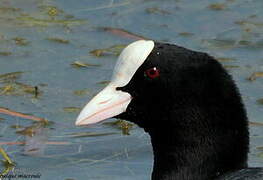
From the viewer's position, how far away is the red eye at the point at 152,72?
664 cm

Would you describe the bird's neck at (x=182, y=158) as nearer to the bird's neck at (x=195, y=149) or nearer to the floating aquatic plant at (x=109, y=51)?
the bird's neck at (x=195, y=149)

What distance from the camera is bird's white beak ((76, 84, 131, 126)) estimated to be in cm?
669

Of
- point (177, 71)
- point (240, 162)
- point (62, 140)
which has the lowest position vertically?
point (62, 140)

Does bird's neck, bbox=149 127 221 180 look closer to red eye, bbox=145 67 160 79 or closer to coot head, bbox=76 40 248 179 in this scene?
coot head, bbox=76 40 248 179

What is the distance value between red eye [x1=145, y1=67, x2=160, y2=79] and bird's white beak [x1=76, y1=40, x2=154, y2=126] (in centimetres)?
7

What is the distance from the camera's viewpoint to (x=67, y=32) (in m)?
10.6

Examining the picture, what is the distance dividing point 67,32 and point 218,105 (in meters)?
4.20

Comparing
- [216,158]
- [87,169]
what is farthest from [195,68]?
[87,169]

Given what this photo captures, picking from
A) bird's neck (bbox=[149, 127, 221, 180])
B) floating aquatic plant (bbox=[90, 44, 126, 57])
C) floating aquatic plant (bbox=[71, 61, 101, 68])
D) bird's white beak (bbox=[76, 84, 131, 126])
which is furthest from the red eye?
floating aquatic plant (bbox=[90, 44, 126, 57])

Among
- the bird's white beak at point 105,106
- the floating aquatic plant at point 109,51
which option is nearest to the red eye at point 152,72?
the bird's white beak at point 105,106

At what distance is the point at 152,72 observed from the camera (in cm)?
665

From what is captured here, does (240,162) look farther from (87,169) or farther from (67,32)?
(67,32)

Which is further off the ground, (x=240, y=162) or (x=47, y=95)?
(x=240, y=162)

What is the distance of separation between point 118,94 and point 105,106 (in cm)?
10
